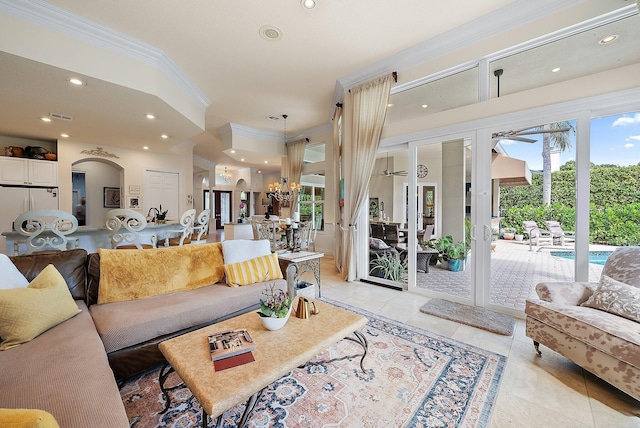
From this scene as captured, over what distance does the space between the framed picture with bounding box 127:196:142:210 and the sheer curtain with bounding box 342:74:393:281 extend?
5648 millimetres

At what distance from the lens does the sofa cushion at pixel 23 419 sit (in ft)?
2.15

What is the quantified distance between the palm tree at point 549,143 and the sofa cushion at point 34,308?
4670 mm

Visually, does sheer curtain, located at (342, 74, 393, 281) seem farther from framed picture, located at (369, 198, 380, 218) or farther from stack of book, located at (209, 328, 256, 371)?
stack of book, located at (209, 328, 256, 371)

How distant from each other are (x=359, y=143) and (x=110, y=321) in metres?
3.78

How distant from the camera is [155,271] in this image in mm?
2410

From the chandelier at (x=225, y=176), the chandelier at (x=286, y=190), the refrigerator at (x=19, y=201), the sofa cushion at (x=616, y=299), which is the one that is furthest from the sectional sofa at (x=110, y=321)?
the chandelier at (x=225, y=176)

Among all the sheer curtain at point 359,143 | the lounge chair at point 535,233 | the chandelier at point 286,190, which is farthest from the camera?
the chandelier at point 286,190

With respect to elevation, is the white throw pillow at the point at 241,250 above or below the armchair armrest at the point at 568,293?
above

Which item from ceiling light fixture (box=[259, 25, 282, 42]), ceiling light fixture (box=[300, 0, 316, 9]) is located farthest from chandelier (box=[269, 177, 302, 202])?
ceiling light fixture (box=[300, 0, 316, 9])

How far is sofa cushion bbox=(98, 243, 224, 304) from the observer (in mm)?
2219

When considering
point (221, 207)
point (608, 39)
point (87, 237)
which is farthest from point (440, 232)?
point (221, 207)

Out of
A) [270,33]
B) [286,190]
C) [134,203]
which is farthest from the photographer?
[286,190]

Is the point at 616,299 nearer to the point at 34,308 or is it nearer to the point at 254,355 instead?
the point at 254,355

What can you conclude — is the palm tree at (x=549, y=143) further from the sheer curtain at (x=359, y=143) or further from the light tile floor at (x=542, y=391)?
the sheer curtain at (x=359, y=143)
